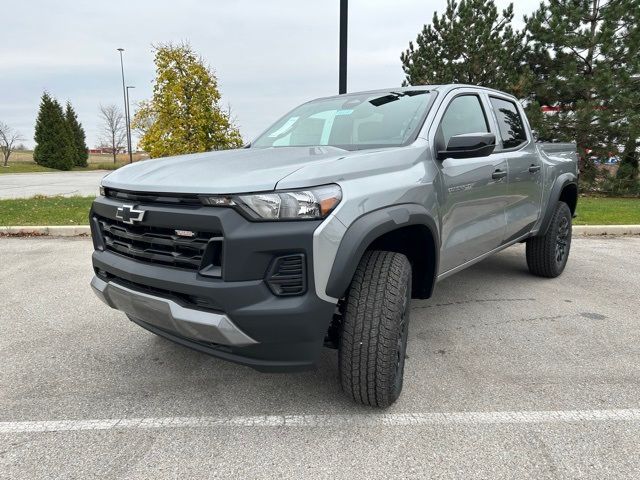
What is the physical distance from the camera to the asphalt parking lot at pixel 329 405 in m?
2.05

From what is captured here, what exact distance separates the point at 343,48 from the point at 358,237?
640 cm

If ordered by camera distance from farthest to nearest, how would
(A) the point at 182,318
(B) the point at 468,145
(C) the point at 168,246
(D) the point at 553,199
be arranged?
(D) the point at 553,199
(B) the point at 468,145
(C) the point at 168,246
(A) the point at 182,318

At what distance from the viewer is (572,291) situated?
14.8 feet

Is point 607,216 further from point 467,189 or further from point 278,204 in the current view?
point 278,204

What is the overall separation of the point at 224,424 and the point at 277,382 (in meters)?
0.49

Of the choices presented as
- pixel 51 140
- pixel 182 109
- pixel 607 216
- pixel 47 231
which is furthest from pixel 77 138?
pixel 607 216

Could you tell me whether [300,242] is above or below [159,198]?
below

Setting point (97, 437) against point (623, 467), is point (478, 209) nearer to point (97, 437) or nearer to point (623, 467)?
point (623, 467)

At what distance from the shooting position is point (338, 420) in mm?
2375

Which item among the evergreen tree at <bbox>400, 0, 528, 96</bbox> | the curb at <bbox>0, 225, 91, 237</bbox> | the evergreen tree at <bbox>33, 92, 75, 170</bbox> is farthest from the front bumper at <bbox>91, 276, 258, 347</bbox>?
the evergreen tree at <bbox>33, 92, 75, 170</bbox>

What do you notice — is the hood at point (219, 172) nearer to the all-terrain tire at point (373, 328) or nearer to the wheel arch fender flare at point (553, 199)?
the all-terrain tire at point (373, 328)

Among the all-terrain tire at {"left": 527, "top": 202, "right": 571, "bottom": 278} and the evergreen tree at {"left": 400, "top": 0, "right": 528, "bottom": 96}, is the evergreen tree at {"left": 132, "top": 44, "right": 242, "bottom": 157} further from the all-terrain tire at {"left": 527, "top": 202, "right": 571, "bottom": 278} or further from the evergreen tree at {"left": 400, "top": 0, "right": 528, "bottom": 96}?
the all-terrain tire at {"left": 527, "top": 202, "right": 571, "bottom": 278}

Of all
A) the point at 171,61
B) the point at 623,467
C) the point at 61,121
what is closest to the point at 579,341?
the point at 623,467

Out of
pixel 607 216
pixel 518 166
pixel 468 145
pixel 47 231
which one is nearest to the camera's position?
pixel 468 145
